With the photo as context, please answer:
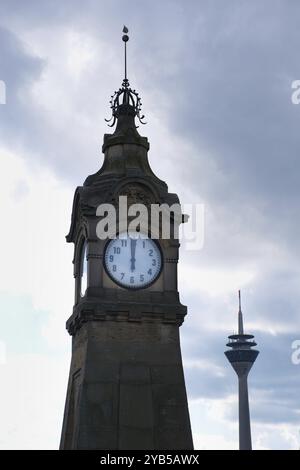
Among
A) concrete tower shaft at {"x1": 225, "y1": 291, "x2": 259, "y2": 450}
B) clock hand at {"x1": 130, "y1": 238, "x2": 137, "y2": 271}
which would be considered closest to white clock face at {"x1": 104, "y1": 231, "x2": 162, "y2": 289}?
clock hand at {"x1": 130, "y1": 238, "x2": 137, "y2": 271}

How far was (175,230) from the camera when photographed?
28531 millimetres

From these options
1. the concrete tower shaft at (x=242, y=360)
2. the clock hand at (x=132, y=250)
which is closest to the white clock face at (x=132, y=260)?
the clock hand at (x=132, y=250)

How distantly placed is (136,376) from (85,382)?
4.98 feet

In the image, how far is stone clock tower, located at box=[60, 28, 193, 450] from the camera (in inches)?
1037

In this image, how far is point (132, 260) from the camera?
91.5ft

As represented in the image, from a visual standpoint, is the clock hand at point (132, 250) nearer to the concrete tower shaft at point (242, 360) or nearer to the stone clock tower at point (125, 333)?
the stone clock tower at point (125, 333)

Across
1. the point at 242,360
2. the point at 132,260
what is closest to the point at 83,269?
the point at 132,260

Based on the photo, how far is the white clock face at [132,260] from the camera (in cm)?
2778

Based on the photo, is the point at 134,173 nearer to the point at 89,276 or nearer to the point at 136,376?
the point at 89,276

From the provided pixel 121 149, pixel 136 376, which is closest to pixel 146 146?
pixel 121 149

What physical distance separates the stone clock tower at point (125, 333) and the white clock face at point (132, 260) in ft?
0.10

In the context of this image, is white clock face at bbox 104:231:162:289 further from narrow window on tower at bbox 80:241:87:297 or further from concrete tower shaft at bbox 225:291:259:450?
concrete tower shaft at bbox 225:291:259:450

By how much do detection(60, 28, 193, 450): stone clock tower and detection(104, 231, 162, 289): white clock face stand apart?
0.03m
